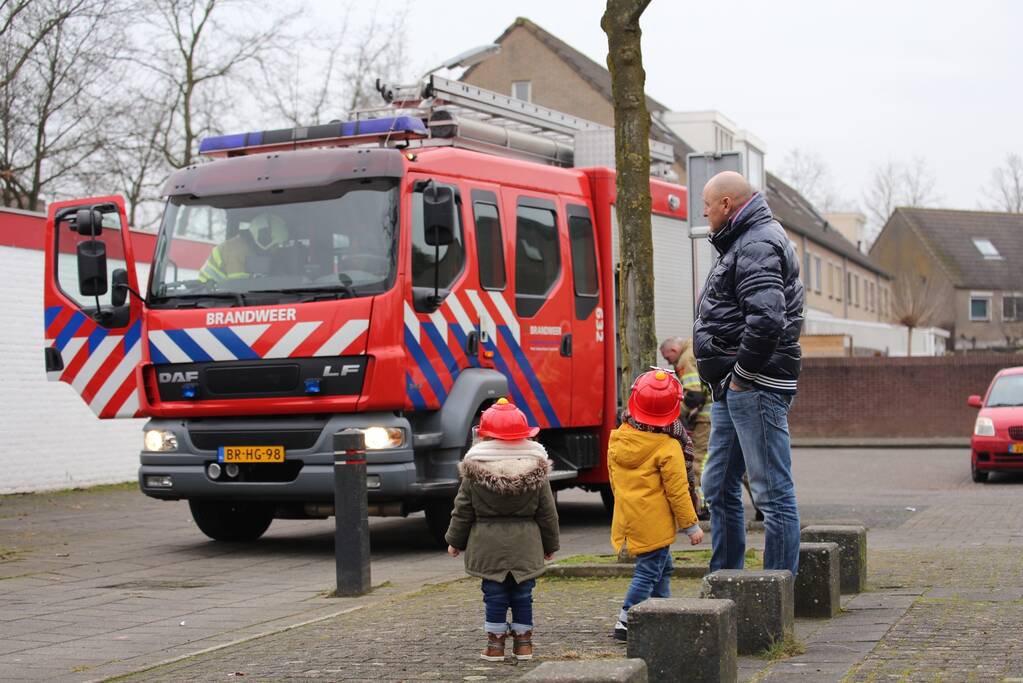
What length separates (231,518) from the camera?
12.6 metres

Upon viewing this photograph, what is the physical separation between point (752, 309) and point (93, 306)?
22.6 feet

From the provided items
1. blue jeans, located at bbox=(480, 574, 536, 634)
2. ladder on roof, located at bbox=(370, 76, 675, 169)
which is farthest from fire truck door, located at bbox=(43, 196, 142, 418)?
blue jeans, located at bbox=(480, 574, 536, 634)

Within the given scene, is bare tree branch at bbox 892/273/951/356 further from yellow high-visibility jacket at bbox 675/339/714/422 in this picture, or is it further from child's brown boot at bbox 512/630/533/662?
child's brown boot at bbox 512/630/533/662

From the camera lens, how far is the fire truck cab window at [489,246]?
1175cm

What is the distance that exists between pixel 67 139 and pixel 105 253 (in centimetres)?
1933

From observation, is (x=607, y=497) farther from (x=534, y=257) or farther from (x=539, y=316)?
(x=534, y=257)

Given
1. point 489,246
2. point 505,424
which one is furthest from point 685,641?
point 489,246

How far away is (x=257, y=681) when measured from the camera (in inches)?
238

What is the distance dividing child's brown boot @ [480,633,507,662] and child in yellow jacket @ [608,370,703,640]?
0.56 meters

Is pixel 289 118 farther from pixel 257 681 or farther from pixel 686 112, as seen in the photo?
pixel 257 681

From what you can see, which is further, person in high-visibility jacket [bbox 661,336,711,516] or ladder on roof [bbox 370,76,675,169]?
person in high-visibility jacket [bbox 661,336,711,516]

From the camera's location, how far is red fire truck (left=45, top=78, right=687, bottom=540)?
10.8m

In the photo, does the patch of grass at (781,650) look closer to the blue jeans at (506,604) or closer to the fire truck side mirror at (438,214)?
the blue jeans at (506,604)

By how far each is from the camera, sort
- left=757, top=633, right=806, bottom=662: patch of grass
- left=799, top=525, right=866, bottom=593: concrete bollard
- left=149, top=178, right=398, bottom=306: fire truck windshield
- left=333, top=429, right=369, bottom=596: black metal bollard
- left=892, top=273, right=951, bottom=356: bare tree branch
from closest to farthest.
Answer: left=757, top=633, right=806, bottom=662: patch of grass
left=799, top=525, right=866, bottom=593: concrete bollard
left=333, top=429, right=369, bottom=596: black metal bollard
left=149, top=178, right=398, bottom=306: fire truck windshield
left=892, top=273, right=951, bottom=356: bare tree branch
